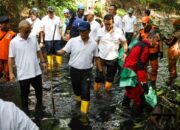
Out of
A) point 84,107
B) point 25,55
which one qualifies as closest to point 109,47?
point 84,107

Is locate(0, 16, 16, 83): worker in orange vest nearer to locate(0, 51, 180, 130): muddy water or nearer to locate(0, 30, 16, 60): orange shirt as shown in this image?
locate(0, 30, 16, 60): orange shirt

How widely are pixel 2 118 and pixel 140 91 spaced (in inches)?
224

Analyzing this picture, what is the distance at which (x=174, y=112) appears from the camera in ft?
24.1

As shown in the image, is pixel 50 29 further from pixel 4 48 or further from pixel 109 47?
pixel 4 48

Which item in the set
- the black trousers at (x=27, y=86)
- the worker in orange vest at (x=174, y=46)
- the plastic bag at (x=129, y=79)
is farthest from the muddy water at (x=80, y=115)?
the worker in orange vest at (x=174, y=46)

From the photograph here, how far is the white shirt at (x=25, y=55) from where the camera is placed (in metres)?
8.11

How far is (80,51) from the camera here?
8.67 m

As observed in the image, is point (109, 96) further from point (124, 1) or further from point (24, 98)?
point (124, 1)

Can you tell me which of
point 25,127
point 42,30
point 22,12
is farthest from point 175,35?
point 22,12

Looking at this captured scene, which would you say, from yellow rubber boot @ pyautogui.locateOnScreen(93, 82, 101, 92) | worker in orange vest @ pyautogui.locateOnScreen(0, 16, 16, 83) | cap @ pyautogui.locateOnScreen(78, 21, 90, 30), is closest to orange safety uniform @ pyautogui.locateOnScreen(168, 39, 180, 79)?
yellow rubber boot @ pyautogui.locateOnScreen(93, 82, 101, 92)

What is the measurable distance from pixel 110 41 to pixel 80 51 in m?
1.99

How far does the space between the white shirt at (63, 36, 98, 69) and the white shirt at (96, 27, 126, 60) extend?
5.70 feet

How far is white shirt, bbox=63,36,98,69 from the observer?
866cm

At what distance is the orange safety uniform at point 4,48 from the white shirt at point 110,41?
2250 mm
